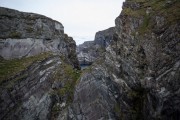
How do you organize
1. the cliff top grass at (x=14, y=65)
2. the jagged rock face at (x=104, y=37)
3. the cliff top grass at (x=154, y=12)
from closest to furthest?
the cliff top grass at (x=154, y=12)
the cliff top grass at (x=14, y=65)
the jagged rock face at (x=104, y=37)

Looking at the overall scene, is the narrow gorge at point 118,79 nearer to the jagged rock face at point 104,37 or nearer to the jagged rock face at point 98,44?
the jagged rock face at point 98,44

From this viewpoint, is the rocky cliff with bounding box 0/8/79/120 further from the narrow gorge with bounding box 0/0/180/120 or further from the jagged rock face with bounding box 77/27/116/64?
the jagged rock face with bounding box 77/27/116/64

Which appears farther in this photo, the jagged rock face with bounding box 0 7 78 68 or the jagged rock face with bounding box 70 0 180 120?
the jagged rock face with bounding box 0 7 78 68

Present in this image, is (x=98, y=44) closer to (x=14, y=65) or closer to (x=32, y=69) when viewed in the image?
(x=14, y=65)

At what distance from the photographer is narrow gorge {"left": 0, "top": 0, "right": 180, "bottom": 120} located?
23984mm

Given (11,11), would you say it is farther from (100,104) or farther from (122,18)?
(100,104)

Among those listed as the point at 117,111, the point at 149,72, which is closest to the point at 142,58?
the point at 149,72

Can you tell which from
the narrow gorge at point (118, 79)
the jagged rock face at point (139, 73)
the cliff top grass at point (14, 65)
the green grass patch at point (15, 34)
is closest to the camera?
the jagged rock face at point (139, 73)

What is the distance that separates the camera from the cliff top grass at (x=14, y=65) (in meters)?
29.1

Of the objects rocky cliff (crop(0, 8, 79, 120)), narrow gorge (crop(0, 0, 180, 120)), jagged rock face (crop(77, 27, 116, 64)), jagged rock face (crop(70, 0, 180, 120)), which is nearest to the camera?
jagged rock face (crop(70, 0, 180, 120))

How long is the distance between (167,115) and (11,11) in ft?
92.3

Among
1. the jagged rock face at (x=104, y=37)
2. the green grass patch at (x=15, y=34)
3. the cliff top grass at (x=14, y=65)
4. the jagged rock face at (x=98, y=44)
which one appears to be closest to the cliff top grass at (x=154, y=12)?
the cliff top grass at (x=14, y=65)

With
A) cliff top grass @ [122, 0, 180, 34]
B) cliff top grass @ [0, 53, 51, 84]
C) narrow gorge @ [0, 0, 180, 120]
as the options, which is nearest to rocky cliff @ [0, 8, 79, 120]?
cliff top grass @ [0, 53, 51, 84]

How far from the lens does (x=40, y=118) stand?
26.6 m
